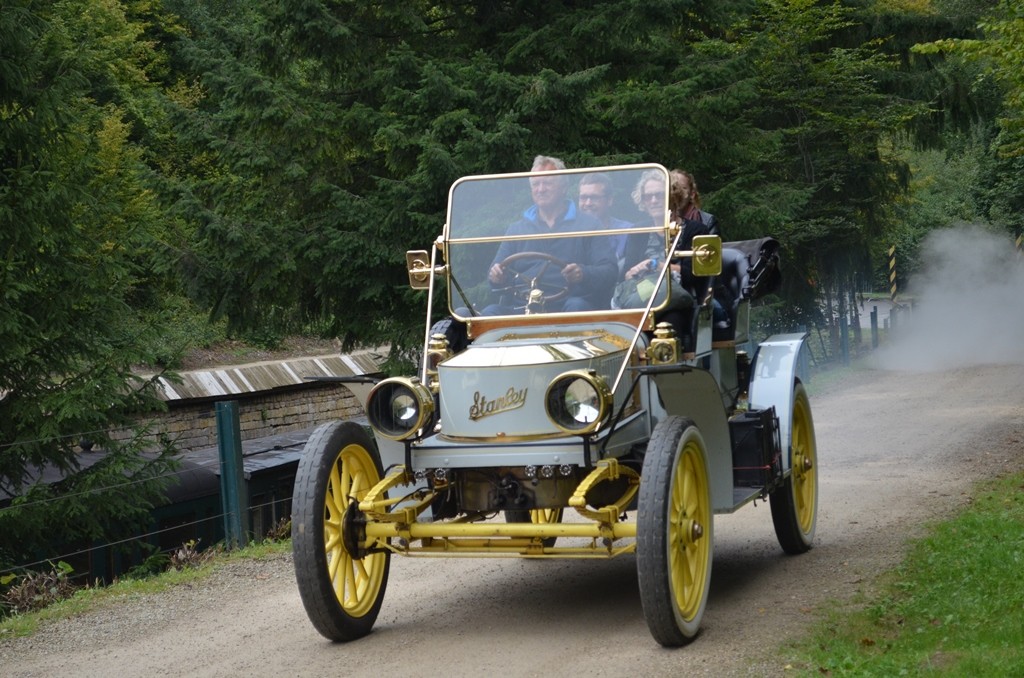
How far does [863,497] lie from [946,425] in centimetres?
531

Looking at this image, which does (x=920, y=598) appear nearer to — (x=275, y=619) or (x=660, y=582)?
(x=660, y=582)

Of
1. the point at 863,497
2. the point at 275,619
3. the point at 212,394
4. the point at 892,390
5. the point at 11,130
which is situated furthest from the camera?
the point at 212,394

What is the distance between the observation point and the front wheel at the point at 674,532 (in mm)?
6270

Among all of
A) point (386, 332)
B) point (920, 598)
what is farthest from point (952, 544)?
point (386, 332)

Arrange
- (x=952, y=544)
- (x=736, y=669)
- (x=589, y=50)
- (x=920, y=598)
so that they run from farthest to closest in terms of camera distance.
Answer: (x=589, y=50)
(x=952, y=544)
(x=920, y=598)
(x=736, y=669)

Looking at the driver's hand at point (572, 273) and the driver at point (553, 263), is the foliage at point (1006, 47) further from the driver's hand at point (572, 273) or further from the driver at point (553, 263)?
the driver's hand at point (572, 273)

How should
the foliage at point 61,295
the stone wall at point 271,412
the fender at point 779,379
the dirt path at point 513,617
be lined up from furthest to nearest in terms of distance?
the stone wall at point 271,412, the foliage at point 61,295, the fender at point 779,379, the dirt path at point 513,617

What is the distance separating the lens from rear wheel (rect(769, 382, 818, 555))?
28.7ft

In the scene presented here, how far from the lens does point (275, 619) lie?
314 inches

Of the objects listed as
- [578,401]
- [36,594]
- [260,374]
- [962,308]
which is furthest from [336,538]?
[962,308]

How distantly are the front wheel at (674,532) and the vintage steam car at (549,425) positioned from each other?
1 cm

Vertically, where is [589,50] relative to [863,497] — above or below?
above

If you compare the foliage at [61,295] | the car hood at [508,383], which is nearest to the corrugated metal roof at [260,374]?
the foliage at [61,295]

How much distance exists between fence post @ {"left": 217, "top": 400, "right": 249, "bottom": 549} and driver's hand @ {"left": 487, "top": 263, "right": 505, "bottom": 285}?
404 centimetres
